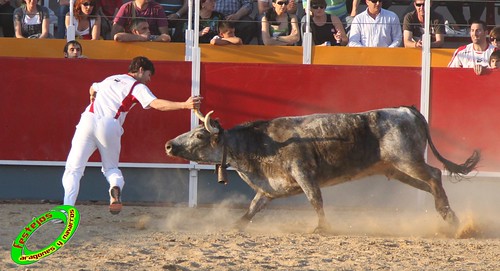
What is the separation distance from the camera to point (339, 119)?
33.6 feet

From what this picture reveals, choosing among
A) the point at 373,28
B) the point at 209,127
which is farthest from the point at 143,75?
the point at 373,28

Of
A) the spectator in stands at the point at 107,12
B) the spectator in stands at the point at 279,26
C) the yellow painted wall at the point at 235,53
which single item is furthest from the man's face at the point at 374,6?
the spectator in stands at the point at 107,12

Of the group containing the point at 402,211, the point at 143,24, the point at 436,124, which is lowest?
the point at 402,211

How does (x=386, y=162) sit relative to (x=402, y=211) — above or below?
above

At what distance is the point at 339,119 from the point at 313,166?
1.60 feet

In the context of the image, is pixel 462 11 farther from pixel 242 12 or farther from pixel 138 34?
pixel 138 34

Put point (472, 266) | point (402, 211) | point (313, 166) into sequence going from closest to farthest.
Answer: point (472, 266) < point (313, 166) < point (402, 211)

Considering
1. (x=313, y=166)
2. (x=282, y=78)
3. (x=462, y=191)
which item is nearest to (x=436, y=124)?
(x=462, y=191)

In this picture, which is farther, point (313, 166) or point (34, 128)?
point (34, 128)

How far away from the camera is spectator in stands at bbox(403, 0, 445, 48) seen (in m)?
12.5

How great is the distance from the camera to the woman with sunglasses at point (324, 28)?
12.7 metres

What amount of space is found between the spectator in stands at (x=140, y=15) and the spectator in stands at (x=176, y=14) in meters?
0.16

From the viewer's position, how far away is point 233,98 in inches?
472

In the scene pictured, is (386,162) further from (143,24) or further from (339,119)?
(143,24)
